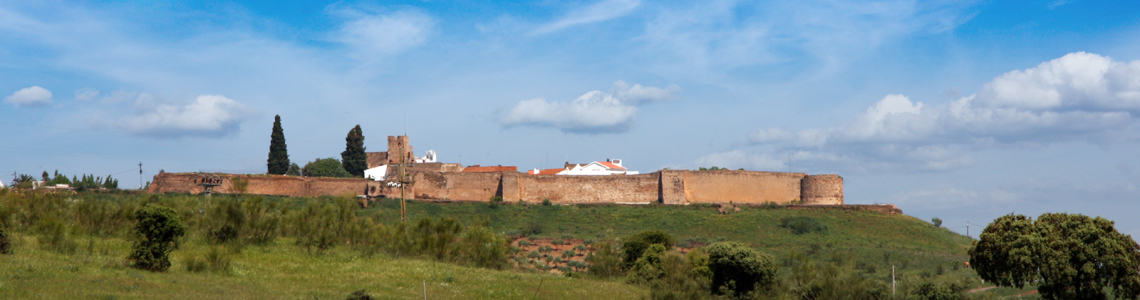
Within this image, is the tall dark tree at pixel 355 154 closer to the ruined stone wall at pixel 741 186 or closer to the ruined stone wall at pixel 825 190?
the ruined stone wall at pixel 741 186

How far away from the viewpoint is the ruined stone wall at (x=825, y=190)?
161 ft

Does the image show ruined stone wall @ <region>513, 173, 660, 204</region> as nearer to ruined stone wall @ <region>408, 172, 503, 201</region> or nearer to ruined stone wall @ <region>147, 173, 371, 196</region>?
ruined stone wall @ <region>408, 172, 503, 201</region>

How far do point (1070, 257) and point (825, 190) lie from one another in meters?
35.5

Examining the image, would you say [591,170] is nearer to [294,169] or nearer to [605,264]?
[294,169]

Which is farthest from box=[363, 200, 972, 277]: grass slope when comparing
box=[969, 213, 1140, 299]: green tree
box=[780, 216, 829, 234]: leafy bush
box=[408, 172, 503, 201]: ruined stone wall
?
box=[969, 213, 1140, 299]: green tree

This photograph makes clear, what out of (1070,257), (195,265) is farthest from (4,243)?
(1070,257)

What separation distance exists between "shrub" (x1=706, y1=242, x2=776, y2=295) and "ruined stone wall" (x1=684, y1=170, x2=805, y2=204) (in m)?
31.1

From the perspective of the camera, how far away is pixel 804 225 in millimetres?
38938

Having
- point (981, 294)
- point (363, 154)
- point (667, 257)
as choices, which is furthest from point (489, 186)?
point (981, 294)

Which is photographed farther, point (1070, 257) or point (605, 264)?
point (605, 264)

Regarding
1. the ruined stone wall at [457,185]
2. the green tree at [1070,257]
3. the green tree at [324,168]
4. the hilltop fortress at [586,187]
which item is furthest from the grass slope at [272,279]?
the green tree at [324,168]

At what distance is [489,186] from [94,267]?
3438 cm

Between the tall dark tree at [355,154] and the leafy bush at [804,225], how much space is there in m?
32.2

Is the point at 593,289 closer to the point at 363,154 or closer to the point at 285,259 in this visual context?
the point at 285,259
